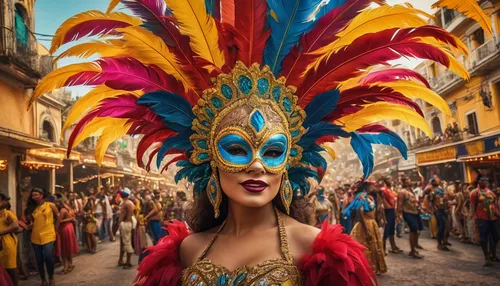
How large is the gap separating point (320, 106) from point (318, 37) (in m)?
0.42

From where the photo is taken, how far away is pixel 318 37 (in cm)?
216

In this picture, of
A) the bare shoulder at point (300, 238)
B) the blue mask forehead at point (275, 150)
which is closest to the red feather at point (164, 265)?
the bare shoulder at point (300, 238)

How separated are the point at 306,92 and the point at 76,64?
1413 mm

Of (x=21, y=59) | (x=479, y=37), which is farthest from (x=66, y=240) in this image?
(x=479, y=37)

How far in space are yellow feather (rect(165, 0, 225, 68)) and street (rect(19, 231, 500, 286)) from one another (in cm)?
589

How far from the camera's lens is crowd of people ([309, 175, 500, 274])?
23.7 ft

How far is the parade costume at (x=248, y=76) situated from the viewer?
2.03m

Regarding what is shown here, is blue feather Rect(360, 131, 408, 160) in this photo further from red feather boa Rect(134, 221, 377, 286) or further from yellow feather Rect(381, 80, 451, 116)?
red feather boa Rect(134, 221, 377, 286)

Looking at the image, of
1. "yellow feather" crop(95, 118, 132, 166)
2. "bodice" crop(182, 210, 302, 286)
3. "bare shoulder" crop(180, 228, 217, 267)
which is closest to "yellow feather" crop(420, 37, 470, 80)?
"bodice" crop(182, 210, 302, 286)

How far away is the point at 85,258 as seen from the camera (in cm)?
1073

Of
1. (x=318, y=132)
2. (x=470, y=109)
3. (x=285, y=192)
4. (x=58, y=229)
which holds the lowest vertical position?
(x=58, y=229)

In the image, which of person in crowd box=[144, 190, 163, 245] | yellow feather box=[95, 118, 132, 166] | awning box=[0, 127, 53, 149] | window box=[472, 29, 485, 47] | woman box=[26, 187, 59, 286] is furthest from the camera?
window box=[472, 29, 485, 47]

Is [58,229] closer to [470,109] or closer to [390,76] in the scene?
[390,76]

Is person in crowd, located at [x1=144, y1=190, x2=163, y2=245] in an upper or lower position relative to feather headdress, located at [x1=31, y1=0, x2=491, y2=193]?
lower
